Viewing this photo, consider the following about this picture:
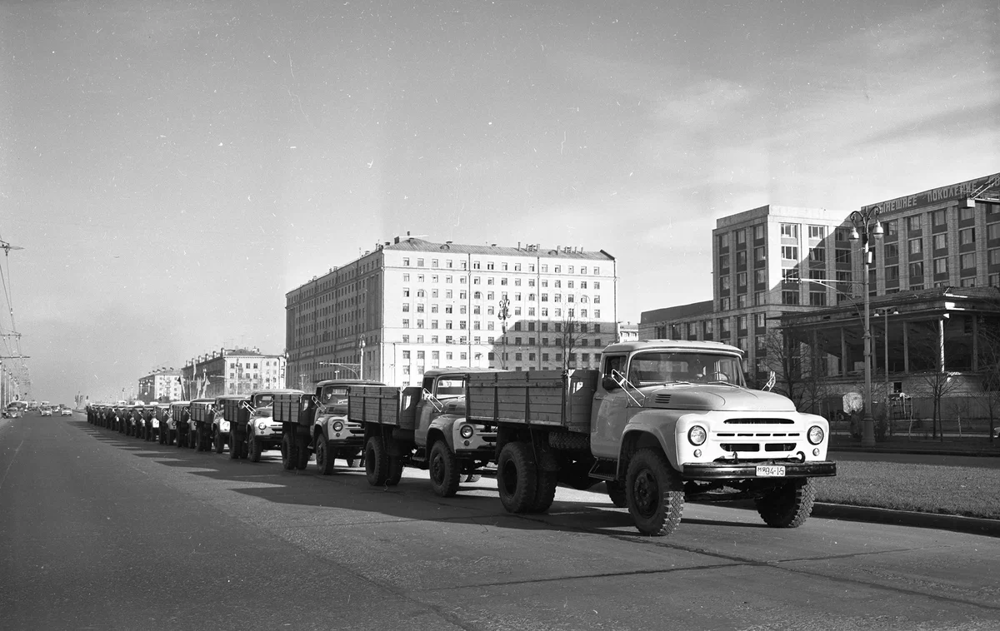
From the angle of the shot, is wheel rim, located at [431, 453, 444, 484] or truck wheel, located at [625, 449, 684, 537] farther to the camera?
wheel rim, located at [431, 453, 444, 484]

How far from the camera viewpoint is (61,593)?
26.3 ft

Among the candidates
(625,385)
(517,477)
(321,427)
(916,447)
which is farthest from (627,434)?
(916,447)

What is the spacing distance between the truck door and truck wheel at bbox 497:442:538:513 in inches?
51.9

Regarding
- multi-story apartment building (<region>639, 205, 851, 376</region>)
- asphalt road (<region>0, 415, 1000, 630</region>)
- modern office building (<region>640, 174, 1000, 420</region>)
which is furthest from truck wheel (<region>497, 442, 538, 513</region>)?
multi-story apartment building (<region>639, 205, 851, 376</region>)

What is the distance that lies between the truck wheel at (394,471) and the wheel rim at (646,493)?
8.06 metres

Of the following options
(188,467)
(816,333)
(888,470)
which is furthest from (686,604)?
(816,333)

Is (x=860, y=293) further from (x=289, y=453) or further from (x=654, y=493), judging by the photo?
(x=654, y=493)

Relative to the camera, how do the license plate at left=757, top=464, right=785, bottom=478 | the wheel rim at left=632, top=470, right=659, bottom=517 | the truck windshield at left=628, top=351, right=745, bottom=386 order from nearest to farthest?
the license plate at left=757, top=464, right=785, bottom=478
the wheel rim at left=632, top=470, right=659, bottom=517
the truck windshield at left=628, top=351, right=745, bottom=386

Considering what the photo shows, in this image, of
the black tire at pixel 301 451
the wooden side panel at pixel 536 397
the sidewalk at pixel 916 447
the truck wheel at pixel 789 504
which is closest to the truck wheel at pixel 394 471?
the wooden side panel at pixel 536 397

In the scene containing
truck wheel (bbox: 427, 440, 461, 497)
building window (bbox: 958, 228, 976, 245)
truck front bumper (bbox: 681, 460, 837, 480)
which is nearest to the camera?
truck front bumper (bbox: 681, 460, 837, 480)

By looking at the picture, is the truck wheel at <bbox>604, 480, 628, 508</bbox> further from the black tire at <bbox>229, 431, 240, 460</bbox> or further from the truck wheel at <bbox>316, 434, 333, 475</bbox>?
the black tire at <bbox>229, 431, 240, 460</bbox>

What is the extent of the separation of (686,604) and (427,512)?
23.5 feet

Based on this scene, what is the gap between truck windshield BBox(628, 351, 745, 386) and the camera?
12266 mm

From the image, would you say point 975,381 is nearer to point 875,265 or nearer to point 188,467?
point 875,265
